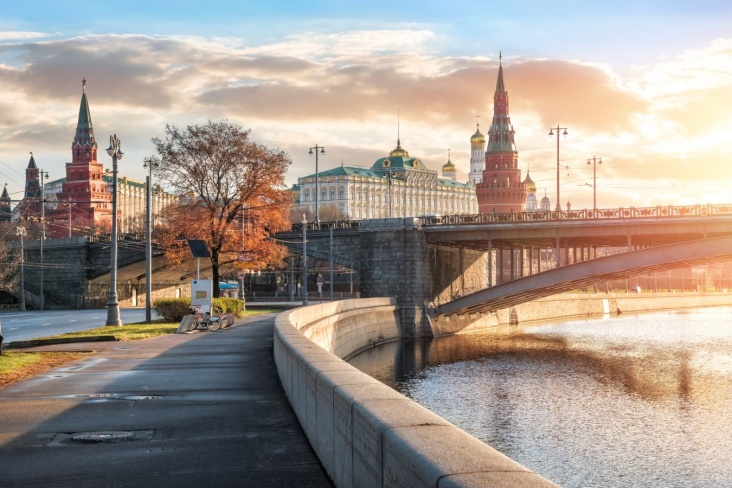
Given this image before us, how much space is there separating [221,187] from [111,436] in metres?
47.2

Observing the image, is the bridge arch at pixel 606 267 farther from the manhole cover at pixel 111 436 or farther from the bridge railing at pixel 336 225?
the manhole cover at pixel 111 436

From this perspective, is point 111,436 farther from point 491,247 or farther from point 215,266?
point 491,247

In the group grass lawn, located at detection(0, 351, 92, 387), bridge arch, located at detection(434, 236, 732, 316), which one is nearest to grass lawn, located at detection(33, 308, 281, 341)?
grass lawn, located at detection(0, 351, 92, 387)

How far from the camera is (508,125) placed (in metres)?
161

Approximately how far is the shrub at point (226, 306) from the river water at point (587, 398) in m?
7.59

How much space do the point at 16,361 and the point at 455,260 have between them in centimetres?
6165

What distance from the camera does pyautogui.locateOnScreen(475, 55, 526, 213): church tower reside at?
163 m

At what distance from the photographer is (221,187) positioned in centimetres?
5869

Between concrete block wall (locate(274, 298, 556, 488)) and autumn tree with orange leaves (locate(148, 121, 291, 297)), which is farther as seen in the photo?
autumn tree with orange leaves (locate(148, 121, 291, 297))

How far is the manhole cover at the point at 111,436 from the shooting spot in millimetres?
11992

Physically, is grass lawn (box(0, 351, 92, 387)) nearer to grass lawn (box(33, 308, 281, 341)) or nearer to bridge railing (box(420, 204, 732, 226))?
grass lawn (box(33, 308, 281, 341))

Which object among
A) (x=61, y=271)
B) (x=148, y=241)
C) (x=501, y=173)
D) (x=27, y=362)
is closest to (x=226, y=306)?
(x=148, y=241)

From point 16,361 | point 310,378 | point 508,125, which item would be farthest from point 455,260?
point 508,125

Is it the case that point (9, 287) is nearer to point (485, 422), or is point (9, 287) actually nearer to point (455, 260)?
point (455, 260)
